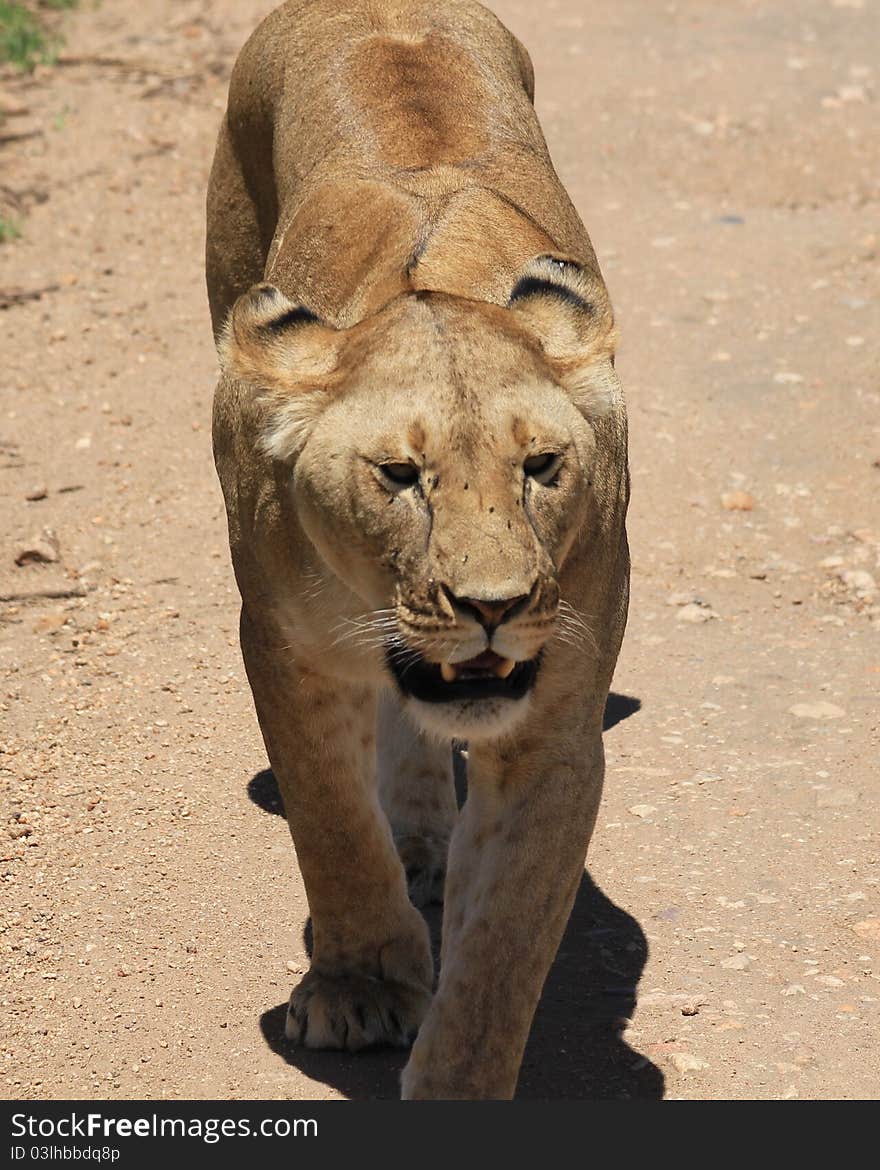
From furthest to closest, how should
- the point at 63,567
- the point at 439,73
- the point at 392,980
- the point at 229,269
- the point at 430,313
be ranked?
the point at 63,567, the point at 229,269, the point at 439,73, the point at 392,980, the point at 430,313

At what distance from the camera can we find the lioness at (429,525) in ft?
11.6

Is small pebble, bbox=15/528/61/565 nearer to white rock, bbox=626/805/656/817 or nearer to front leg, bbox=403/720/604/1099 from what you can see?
white rock, bbox=626/805/656/817

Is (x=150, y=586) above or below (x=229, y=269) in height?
below

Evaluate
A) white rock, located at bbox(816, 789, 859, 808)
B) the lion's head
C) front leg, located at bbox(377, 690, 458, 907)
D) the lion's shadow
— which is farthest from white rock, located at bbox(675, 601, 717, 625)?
the lion's head

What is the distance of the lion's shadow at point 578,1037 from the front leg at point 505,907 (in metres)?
0.45

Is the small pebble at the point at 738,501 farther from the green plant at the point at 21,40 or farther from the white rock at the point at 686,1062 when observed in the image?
the green plant at the point at 21,40

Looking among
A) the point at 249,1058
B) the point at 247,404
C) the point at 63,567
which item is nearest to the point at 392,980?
the point at 249,1058

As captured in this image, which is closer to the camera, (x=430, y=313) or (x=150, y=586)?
(x=430, y=313)

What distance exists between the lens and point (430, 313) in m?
3.75

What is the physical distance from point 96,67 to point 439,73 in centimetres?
760

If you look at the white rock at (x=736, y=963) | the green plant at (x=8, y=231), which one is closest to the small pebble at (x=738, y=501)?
the white rock at (x=736, y=963)

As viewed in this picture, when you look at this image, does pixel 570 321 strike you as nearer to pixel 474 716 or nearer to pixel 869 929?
pixel 474 716

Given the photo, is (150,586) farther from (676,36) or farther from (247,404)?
(676,36)

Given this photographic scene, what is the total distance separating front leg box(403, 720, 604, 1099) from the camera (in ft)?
12.8
